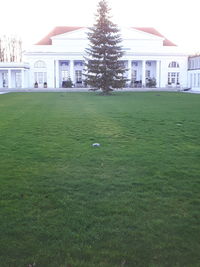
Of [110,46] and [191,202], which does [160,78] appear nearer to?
[110,46]

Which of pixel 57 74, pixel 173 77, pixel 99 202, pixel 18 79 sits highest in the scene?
pixel 57 74

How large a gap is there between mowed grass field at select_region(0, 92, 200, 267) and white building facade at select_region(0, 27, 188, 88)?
156ft

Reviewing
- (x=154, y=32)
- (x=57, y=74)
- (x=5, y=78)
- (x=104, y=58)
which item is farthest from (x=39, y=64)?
(x=104, y=58)

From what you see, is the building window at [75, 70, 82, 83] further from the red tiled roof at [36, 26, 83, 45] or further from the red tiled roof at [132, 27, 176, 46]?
the red tiled roof at [132, 27, 176, 46]

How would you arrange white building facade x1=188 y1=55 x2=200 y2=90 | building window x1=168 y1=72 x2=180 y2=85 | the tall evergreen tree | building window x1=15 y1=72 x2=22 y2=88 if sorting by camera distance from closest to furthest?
1. the tall evergreen tree
2. white building facade x1=188 y1=55 x2=200 y2=90
3. building window x1=15 y1=72 x2=22 y2=88
4. building window x1=168 y1=72 x2=180 y2=85

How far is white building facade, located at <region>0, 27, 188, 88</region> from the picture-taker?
55.1 metres

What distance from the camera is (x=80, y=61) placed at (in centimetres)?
5706

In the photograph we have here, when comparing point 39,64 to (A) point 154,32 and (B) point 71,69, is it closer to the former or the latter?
(B) point 71,69

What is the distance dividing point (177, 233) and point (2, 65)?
51.9 m

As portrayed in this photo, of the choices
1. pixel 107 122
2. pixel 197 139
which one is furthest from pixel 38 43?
pixel 197 139

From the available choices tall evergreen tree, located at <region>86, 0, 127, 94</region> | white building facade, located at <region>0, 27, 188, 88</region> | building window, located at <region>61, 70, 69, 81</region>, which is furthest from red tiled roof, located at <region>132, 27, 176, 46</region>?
tall evergreen tree, located at <region>86, 0, 127, 94</region>

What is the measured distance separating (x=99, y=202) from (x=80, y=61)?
54650 mm

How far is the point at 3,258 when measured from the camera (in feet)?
9.93

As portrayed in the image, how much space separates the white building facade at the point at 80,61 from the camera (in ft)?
181
